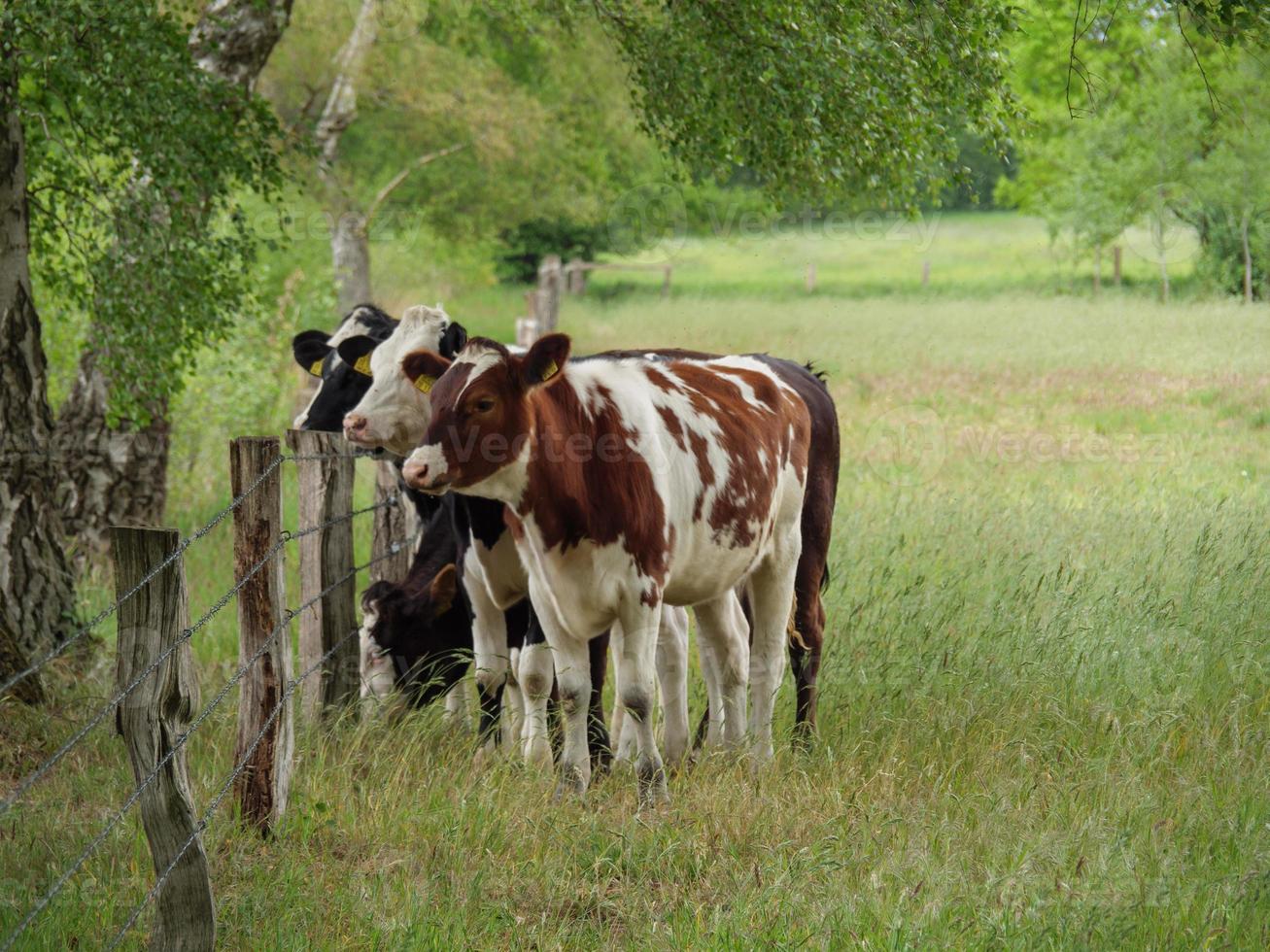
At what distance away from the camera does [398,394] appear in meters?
5.95

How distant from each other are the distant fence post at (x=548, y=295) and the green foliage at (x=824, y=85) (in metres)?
19.2

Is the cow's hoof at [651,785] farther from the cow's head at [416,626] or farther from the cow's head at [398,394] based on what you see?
the cow's head at [398,394]

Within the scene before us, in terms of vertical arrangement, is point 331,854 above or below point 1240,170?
below

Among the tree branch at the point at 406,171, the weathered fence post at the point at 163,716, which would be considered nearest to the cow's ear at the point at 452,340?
the weathered fence post at the point at 163,716

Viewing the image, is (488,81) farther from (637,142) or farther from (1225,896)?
(1225,896)

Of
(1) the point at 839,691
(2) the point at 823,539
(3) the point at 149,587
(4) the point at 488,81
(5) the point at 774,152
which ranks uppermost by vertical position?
(4) the point at 488,81

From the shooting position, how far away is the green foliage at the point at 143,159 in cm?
716

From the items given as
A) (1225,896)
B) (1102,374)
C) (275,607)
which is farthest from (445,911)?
(1102,374)

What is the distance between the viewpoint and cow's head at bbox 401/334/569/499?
497cm

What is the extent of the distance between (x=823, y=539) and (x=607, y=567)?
1.91 m

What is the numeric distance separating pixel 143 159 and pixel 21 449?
1717 mm

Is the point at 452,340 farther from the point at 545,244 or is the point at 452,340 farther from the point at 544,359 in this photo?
the point at 545,244

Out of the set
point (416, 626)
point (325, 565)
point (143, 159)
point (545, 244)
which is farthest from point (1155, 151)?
point (325, 565)

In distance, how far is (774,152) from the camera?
8.77 meters
